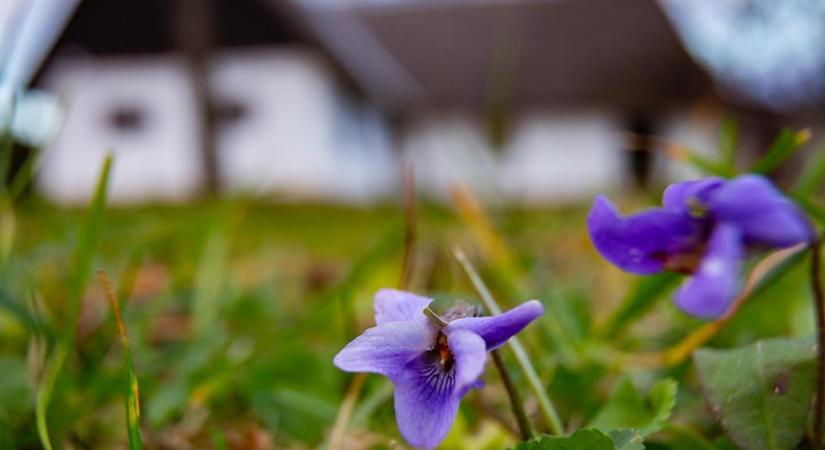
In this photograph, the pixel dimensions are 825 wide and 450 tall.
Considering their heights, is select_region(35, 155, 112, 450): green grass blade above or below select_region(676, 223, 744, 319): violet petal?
below

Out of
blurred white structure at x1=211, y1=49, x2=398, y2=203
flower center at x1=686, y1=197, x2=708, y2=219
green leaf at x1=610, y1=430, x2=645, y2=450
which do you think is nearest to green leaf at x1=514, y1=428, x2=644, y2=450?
green leaf at x1=610, y1=430, x2=645, y2=450

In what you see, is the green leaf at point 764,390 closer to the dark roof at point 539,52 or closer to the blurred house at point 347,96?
the blurred house at point 347,96

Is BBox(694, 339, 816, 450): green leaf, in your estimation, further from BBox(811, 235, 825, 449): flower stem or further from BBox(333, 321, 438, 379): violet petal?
BBox(333, 321, 438, 379): violet petal

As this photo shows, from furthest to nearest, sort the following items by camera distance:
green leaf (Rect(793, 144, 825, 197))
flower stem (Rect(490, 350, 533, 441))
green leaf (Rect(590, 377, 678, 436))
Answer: green leaf (Rect(793, 144, 825, 197)), green leaf (Rect(590, 377, 678, 436)), flower stem (Rect(490, 350, 533, 441))

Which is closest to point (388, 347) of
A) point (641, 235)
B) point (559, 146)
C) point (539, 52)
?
point (641, 235)

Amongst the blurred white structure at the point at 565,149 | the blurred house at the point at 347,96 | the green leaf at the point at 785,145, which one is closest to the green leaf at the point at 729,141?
the green leaf at the point at 785,145

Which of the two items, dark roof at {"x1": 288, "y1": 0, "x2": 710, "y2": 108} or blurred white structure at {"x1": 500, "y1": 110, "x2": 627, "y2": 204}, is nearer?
dark roof at {"x1": 288, "y1": 0, "x2": 710, "y2": 108}

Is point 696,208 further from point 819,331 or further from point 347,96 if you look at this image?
point 347,96
